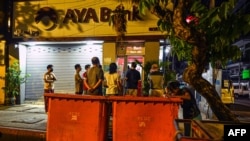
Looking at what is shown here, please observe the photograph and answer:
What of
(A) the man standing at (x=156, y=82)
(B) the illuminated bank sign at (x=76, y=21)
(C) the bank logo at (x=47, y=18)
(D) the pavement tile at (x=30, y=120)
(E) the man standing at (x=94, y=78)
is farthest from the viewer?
(C) the bank logo at (x=47, y=18)

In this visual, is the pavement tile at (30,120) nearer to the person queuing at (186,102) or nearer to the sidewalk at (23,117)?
the sidewalk at (23,117)

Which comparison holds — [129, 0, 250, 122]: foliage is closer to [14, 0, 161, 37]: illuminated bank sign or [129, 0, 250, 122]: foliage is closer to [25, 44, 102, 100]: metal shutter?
[14, 0, 161, 37]: illuminated bank sign

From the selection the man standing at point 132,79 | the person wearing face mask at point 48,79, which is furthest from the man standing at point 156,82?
the person wearing face mask at point 48,79

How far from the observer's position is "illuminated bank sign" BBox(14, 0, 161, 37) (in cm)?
1460

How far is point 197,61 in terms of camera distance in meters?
4.75

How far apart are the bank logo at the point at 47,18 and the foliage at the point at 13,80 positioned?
2290 mm

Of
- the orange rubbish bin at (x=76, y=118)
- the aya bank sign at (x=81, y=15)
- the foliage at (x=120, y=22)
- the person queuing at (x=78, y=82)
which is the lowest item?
the orange rubbish bin at (x=76, y=118)

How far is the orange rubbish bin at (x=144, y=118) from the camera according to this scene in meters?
6.54

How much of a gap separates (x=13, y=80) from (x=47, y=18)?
A: 11.0 ft

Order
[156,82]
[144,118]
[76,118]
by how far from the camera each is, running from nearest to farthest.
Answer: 1. [144,118]
2. [76,118]
3. [156,82]

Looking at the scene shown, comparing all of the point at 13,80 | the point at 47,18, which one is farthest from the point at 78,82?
the point at 13,80

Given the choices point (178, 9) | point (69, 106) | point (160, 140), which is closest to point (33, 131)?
point (69, 106)

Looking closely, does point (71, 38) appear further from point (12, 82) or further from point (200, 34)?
point (200, 34)

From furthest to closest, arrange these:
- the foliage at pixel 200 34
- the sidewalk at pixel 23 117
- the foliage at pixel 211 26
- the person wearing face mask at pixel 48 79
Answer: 1. the person wearing face mask at pixel 48 79
2. the sidewalk at pixel 23 117
3. the foliage at pixel 200 34
4. the foliage at pixel 211 26
